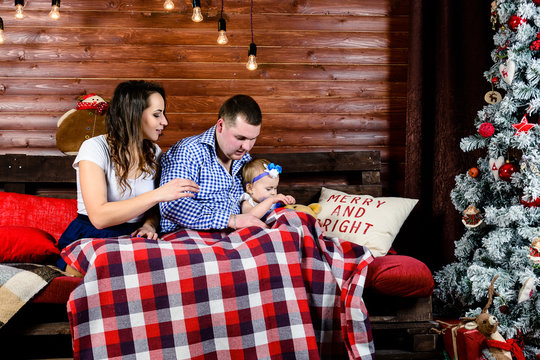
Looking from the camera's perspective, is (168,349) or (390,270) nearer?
(168,349)

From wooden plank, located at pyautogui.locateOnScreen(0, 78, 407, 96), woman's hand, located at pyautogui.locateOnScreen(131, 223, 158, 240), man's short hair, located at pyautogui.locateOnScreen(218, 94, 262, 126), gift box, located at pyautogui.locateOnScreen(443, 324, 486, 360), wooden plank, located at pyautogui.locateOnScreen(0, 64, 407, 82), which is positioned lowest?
gift box, located at pyautogui.locateOnScreen(443, 324, 486, 360)

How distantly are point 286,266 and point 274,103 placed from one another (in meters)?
1.70

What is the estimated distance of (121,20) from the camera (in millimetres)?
3229

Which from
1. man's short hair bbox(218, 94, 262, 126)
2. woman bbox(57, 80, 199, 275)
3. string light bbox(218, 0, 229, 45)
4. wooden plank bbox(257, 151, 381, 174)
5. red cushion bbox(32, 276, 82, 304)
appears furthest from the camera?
Result: wooden plank bbox(257, 151, 381, 174)

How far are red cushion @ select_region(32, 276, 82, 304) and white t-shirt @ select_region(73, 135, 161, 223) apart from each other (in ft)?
1.37

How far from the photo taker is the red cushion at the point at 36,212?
8.90 feet

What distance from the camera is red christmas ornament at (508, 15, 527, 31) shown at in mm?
2191

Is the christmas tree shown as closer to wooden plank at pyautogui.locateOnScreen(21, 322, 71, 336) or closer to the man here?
the man

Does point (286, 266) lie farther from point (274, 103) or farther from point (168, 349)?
point (274, 103)

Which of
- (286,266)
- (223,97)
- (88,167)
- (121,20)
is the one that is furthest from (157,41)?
(286,266)

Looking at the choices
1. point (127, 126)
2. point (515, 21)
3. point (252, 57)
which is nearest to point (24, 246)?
point (127, 126)

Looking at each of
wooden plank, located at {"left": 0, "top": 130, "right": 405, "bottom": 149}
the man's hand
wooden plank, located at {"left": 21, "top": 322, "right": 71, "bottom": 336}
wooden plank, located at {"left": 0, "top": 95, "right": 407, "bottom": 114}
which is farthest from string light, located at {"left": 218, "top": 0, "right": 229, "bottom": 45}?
wooden plank, located at {"left": 21, "top": 322, "right": 71, "bottom": 336}

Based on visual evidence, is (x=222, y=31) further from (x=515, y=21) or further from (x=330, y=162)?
(x=515, y=21)

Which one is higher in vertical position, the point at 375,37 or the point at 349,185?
the point at 375,37
